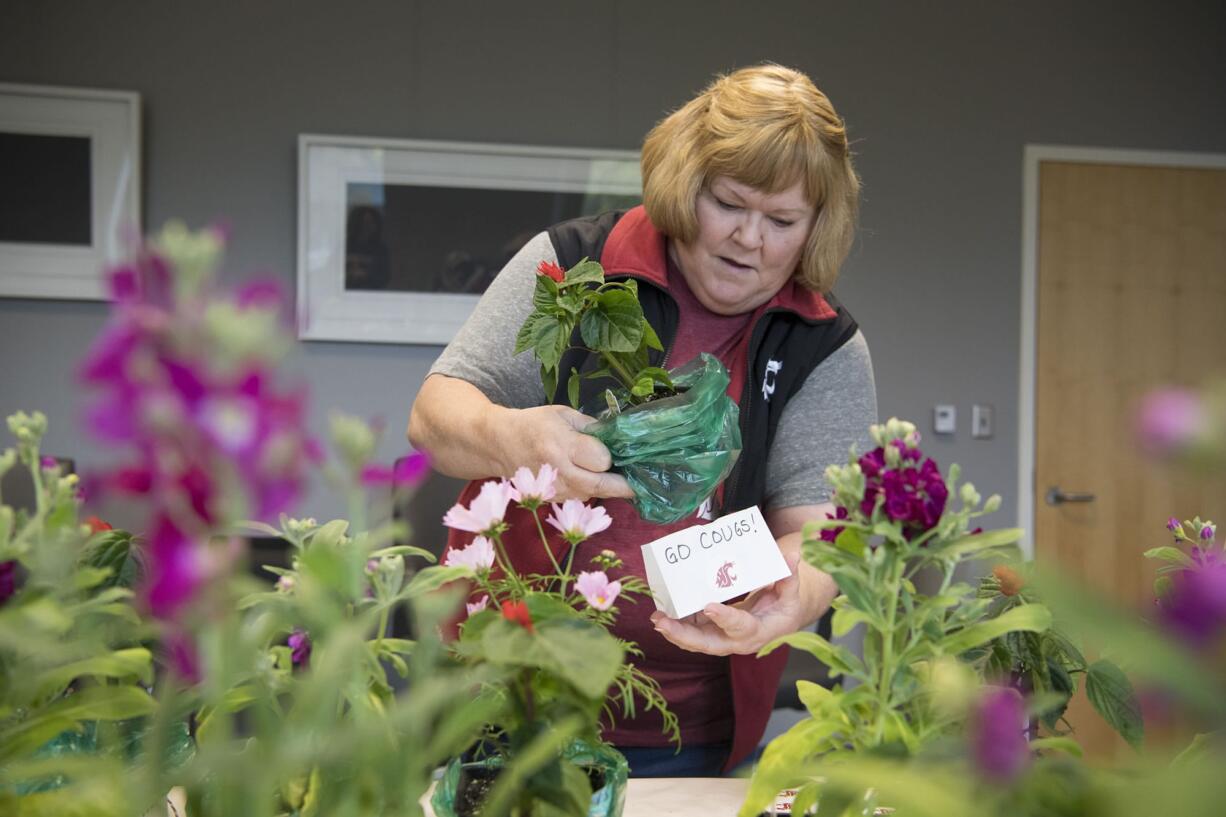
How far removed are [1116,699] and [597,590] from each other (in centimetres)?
43

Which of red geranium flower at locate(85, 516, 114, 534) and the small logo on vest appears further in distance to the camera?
the small logo on vest

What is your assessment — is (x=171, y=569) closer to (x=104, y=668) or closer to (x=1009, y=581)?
(x=104, y=668)

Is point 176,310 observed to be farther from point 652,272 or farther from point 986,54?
point 986,54

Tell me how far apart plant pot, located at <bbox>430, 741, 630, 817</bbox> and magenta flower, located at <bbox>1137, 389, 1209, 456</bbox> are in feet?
1.72

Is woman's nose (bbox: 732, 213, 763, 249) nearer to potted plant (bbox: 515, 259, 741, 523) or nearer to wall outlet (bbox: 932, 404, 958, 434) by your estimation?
potted plant (bbox: 515, 259, 741, 523)

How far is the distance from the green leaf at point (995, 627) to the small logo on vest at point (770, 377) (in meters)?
0.86

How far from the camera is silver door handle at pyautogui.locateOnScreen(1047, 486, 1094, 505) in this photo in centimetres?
408

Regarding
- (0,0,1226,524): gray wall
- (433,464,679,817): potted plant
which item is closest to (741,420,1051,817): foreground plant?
(433,464,679,817): potted plant

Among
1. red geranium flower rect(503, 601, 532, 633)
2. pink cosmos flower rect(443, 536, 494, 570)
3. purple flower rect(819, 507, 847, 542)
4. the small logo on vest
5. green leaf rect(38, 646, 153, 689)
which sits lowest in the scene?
green leaf rect(38, 646, 153, 689)

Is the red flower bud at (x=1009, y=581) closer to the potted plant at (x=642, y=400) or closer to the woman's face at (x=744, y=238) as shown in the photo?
the potted plant at (x=642, y=400)

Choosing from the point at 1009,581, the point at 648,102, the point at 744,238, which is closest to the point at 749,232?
the point at 744,238

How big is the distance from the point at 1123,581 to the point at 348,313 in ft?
9.78

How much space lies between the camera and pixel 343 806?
1.70 feet

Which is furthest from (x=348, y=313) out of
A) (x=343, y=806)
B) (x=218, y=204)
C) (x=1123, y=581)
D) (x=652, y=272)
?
→ (x=343, y=806)
